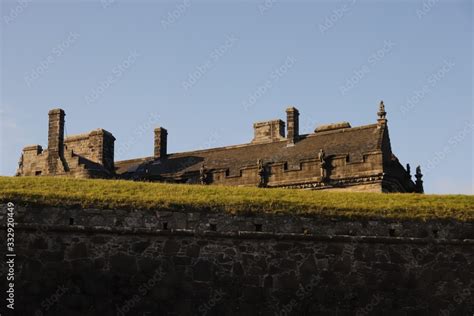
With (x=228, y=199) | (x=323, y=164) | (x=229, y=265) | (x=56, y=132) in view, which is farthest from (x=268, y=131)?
(x=229, y=265)

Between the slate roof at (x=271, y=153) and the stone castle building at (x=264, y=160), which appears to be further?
the slate roof at (x=271, y=153)

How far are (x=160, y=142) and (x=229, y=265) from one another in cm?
2846

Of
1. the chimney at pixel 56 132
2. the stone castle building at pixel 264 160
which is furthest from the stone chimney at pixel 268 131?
the chimney at pixel 56 132

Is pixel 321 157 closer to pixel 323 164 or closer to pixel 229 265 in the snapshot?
pixel 323 164

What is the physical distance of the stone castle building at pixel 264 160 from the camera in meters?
34.8

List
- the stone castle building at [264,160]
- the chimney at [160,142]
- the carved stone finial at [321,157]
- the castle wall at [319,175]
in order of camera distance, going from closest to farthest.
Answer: the castle wall at [319,175]
the stone castle building at [264,160]
the carved stone finial at [321,157]
the chimney at [160,142]

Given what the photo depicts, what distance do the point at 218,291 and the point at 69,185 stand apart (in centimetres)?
486

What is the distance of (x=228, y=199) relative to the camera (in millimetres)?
17859

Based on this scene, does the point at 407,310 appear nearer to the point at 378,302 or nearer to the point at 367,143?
the point at 378,302

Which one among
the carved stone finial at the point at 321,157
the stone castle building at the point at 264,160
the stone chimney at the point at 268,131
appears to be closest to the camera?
the stone castle building at the point at 264,160

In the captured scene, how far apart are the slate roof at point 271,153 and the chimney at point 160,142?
0.48 metres

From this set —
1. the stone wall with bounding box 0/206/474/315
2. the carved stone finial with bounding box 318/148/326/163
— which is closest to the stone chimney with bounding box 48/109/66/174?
the carved stone finial with bounding box 318/148/326/163

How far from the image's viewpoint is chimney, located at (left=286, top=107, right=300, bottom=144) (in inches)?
1588

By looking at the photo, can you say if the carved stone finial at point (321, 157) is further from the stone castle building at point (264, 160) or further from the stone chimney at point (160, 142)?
the stone chimney at point (160, 142)
